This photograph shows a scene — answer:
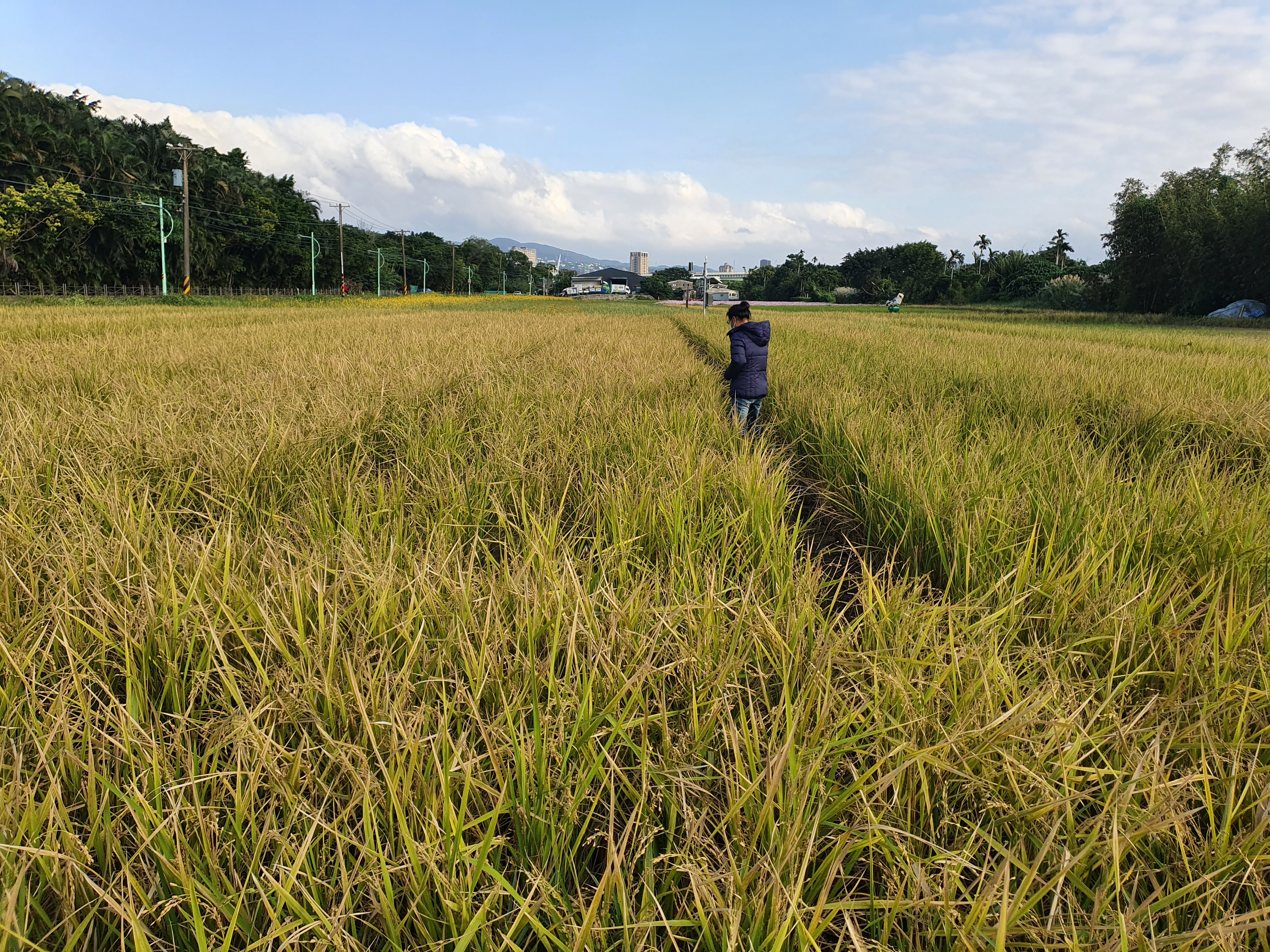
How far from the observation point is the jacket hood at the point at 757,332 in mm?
4691

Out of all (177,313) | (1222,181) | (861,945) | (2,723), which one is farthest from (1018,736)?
Answer: (1222,181)

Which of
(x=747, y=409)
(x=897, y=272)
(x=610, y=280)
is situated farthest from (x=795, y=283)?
(x=747, y=409)

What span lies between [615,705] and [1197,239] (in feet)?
114

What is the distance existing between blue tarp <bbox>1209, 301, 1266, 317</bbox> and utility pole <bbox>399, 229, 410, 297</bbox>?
175ft

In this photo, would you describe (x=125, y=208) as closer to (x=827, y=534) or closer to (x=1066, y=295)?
(x=827, y=534)

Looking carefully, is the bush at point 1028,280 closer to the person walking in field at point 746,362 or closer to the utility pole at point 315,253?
the person walking in field at point 746,362

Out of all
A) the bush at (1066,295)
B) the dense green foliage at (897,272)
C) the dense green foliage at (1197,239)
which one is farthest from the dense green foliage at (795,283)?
the dense green foliage at (1197,239)

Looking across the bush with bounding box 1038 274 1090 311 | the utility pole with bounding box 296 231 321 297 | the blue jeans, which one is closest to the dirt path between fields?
the blue jeans

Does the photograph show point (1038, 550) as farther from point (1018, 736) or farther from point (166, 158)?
point (166, 158)

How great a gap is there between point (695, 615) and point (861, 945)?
72 centimetres

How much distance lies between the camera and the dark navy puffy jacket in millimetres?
4672

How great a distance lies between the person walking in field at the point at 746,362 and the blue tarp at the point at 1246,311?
2920 centimetres

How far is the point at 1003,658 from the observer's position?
117 cm

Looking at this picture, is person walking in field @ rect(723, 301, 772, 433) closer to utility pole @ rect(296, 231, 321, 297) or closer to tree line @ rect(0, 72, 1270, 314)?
tree line @ rect(0, 72, 1270, 314)
